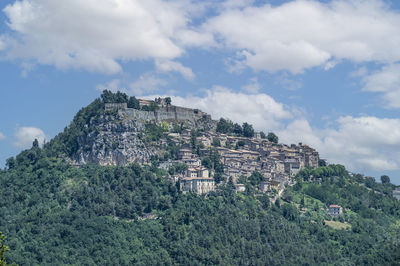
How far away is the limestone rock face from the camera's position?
108m

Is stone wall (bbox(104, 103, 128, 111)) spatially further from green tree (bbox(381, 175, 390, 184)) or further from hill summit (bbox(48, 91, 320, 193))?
green tree (bbox(381, 175, 390, 184))

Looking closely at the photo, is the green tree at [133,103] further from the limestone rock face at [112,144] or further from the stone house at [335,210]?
the stone house at [335,210]

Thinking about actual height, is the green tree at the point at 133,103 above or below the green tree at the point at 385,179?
above

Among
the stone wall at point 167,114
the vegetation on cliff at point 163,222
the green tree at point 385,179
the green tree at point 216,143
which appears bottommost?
the vegetation on cliff at point 163,222

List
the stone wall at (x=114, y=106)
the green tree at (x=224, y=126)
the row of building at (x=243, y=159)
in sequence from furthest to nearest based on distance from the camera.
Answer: the green tree at (x=224, y=126) < the stone wall at (x=114, y=106) < the row of building at (x=243, y=159)

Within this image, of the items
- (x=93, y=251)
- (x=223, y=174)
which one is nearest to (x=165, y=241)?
(x=93, y=251)

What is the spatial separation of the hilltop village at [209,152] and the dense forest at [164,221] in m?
2.62

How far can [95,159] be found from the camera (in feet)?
354

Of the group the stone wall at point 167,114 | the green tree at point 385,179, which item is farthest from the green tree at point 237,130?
the green tree at point 385,179

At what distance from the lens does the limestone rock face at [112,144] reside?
354 ft

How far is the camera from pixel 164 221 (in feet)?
298

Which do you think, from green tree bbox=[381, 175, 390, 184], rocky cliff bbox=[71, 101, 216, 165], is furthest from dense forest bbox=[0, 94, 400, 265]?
green tree bbox=[381, 175, 390, 184]

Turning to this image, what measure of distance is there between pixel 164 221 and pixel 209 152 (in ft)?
84.9

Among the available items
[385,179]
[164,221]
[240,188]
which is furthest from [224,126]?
[164,221]
